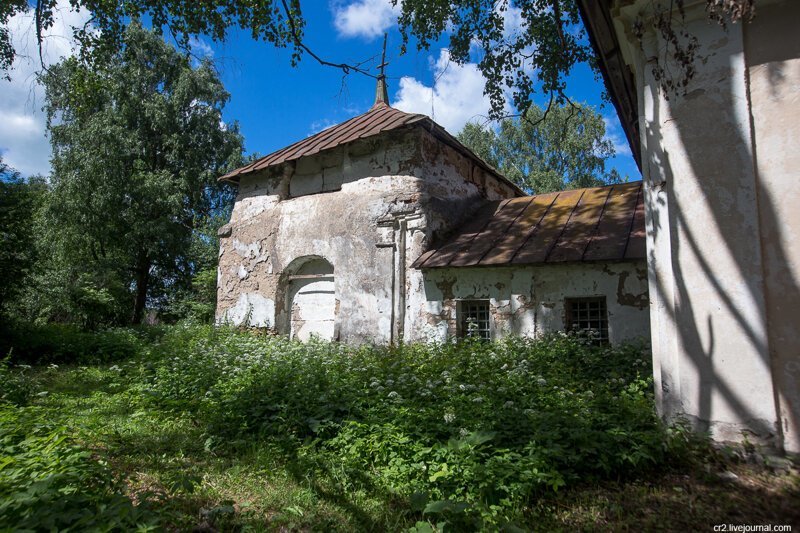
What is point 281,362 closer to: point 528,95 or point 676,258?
point 676,258

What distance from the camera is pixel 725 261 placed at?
3814mm

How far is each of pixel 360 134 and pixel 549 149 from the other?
70.7 feet

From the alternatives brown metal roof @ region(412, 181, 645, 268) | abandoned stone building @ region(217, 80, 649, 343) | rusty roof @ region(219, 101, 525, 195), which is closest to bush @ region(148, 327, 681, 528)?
abandoned stone building @ region(217, 80, 649, 343)

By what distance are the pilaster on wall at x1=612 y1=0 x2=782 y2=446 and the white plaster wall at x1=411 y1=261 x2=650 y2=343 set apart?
3.42 meters

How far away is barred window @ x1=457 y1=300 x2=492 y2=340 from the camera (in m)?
8.98

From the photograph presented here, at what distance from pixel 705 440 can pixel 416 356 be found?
466 cm

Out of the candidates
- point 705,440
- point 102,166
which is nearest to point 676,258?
point 705,440

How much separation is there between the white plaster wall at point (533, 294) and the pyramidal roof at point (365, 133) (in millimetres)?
3368

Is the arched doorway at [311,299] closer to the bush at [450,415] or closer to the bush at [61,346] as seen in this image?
the bush at [450,415]

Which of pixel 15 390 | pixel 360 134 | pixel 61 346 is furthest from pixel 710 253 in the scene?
pixel 61 346

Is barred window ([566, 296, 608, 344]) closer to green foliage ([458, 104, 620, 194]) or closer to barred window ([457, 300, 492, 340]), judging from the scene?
barred window ([457, 300, 492, 340])

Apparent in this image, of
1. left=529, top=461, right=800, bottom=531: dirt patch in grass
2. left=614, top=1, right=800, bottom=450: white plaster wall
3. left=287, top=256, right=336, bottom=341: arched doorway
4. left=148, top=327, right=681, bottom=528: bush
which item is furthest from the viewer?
left=287, top=256, right=336, bottom=341: arched doorway

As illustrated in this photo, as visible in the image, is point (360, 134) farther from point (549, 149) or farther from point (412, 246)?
point (549, 149)

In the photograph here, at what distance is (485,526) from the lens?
3008 millimetres
